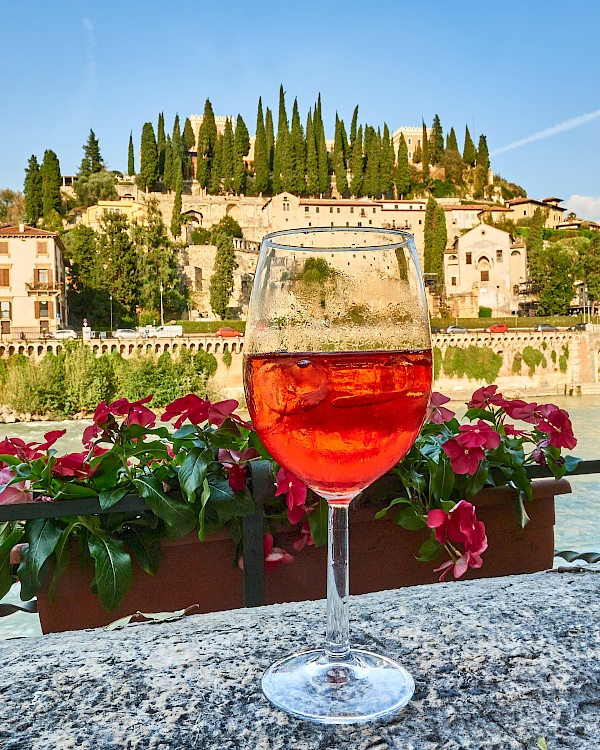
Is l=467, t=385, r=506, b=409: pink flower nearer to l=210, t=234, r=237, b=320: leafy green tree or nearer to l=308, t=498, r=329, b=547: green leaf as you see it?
l=308, t=498, r=329, b=547: green leaf

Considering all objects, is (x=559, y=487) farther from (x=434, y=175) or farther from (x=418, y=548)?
(x=434, y=175)

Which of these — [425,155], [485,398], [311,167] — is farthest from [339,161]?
[485,398]

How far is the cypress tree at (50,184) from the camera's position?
1591 inches

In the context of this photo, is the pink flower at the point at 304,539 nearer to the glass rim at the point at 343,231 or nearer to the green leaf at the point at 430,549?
the green leaf at the point at 430,549

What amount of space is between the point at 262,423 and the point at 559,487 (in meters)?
0.87

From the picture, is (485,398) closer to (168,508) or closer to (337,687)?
(168,508)

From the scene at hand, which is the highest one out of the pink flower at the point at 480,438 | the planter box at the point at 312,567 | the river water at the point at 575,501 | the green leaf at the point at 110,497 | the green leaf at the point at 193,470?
the pink flower at the point at 480,438

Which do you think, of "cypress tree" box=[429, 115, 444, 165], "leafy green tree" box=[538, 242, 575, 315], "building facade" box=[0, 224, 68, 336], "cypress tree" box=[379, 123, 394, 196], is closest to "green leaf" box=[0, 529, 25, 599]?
"building facade" box=[0, 224, 68, 336]

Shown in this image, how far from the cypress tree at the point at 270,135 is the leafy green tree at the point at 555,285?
1905 cm

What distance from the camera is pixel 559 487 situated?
1.33m

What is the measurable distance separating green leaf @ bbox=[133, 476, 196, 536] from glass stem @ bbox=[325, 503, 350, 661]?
53 centimetres

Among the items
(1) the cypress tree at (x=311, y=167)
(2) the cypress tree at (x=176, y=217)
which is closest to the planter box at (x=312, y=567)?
(2) the cypress tree at (x=176, y=217)

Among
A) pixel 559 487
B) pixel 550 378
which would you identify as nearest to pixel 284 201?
pixel 550 378

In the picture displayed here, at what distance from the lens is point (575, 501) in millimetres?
8430
